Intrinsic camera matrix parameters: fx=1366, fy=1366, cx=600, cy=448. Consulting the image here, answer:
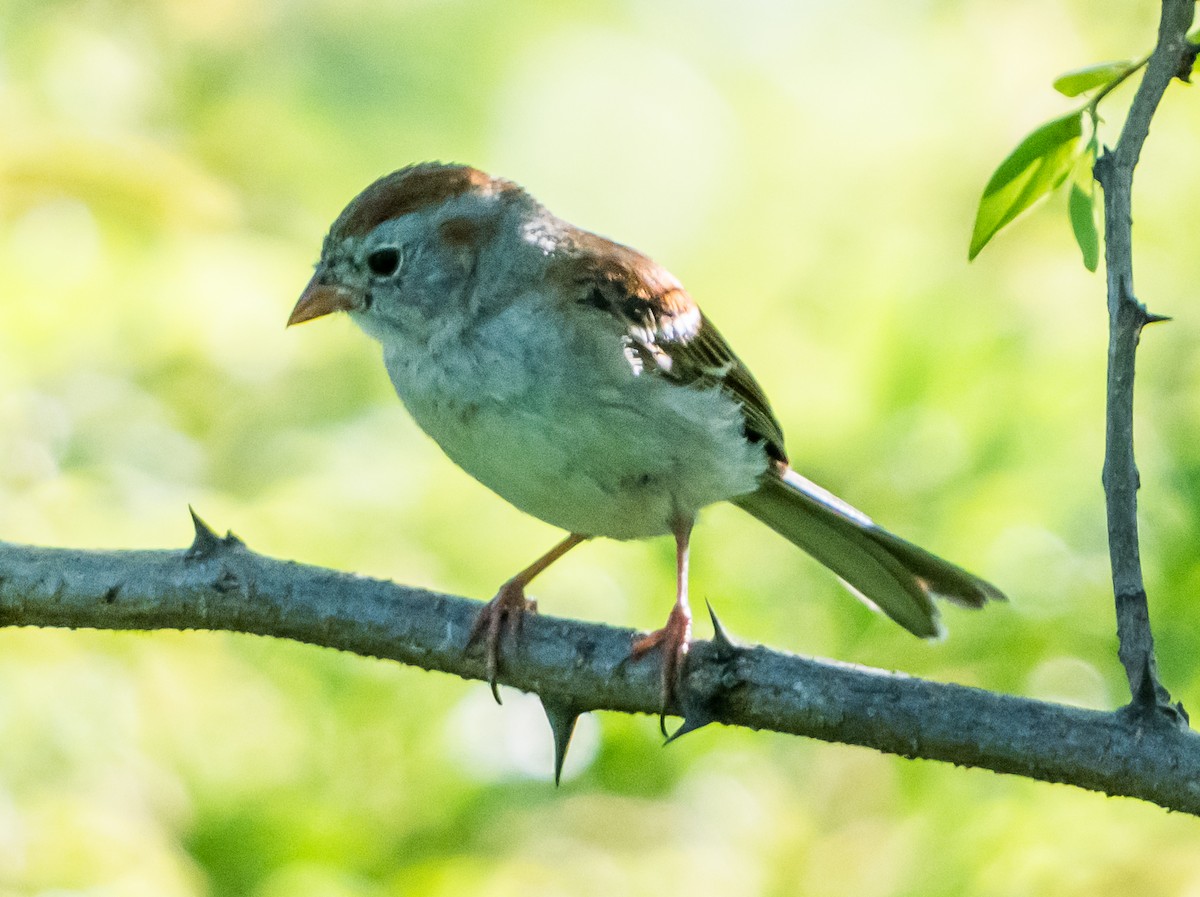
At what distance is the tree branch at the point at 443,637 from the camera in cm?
239

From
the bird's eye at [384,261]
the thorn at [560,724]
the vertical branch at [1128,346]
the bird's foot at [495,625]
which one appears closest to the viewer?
the vertical branch at [1128,346]

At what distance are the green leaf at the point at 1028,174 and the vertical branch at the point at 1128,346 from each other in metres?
0.14

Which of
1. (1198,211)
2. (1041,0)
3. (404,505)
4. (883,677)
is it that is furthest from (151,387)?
(1041,0)

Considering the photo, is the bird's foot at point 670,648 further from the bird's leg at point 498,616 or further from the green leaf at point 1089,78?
the green leaf at point 1089,78

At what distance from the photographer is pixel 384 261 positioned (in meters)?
3.70

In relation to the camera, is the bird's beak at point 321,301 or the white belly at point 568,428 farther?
the bird's beak at point 321,301

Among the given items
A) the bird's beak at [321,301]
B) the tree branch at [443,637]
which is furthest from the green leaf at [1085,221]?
the bird's beak at [321,301]

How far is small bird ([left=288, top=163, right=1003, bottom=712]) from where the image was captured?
3287mm

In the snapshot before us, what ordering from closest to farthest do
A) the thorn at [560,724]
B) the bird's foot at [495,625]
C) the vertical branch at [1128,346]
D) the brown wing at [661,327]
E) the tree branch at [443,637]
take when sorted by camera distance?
the vertical branch at [1128,346], the tree branch at [443,637], the thorn at [560,724], the bird's foot at [495,625], the brown wing at [661,327]

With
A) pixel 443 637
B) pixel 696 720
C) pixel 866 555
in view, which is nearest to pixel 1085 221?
pixel 696 720

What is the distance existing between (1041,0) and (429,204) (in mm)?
3957

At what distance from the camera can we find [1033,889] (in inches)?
133

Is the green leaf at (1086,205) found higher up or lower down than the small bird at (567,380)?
lower down

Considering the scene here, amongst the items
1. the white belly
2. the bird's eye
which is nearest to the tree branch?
the white belly
